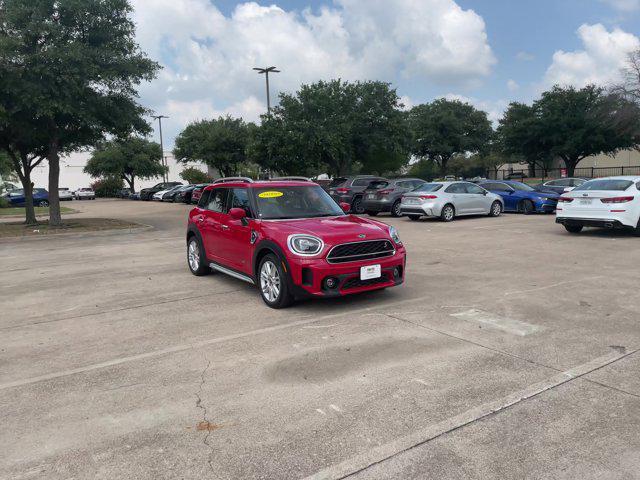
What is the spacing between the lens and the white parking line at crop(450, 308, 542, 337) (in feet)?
18.3

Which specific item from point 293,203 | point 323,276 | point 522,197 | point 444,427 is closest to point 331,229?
point 323,276

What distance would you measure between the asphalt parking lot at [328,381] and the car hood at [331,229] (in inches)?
35.8

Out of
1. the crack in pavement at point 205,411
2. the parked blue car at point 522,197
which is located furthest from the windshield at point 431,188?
the crack in pavement at point 205,411

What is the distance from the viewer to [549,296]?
23.2 feet

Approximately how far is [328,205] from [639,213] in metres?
8.54

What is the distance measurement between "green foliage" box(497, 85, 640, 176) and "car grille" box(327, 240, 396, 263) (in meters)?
37.7

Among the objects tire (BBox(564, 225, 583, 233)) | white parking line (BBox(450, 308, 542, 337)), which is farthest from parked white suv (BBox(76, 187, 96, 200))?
white parking line (BBox(450, 308, 542, 337))

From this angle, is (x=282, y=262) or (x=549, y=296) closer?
(x=282, y=262)

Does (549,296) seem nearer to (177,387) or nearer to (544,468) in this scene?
(544,468)

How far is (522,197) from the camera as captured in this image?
2094 centimetres

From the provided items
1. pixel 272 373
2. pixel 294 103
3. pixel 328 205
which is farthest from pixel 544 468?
pixel 294 103

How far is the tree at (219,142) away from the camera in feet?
152

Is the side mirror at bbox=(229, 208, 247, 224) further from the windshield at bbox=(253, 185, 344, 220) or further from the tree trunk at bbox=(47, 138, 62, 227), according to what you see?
the tree trunk at bbox=(47, 138, 62, 227)

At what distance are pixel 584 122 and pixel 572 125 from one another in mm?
848
